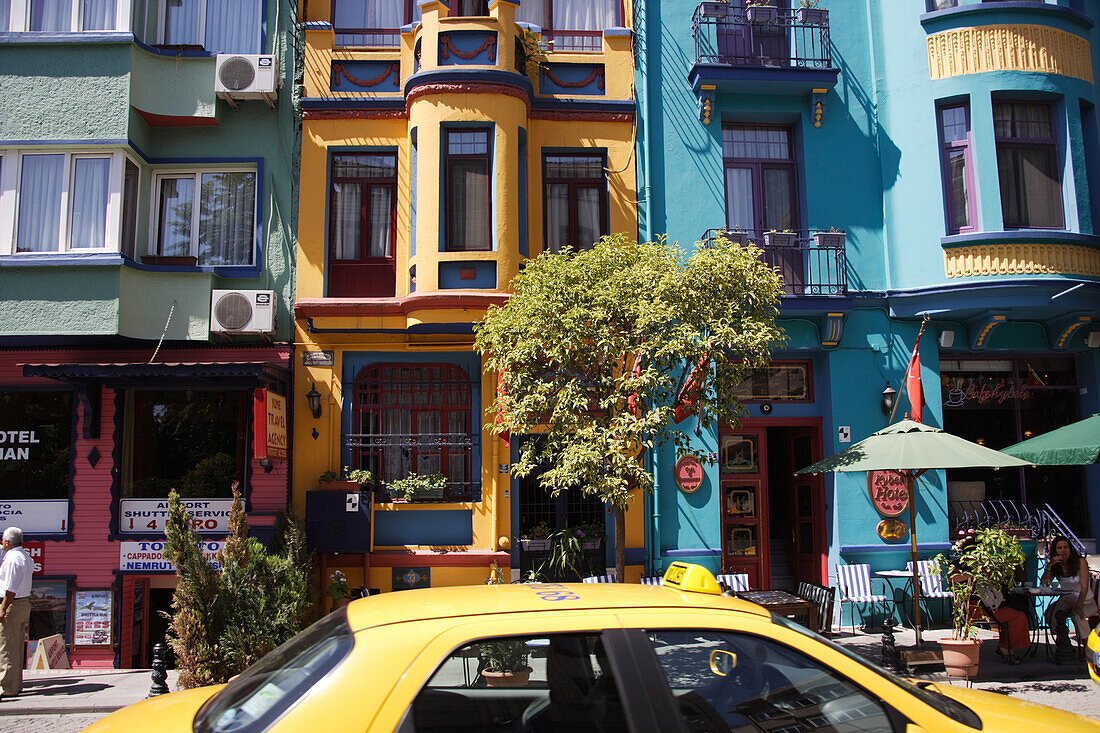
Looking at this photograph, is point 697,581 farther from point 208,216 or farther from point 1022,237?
point 208,216

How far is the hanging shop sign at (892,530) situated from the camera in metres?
12.1

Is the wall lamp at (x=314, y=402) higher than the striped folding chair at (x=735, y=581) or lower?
Result: higher

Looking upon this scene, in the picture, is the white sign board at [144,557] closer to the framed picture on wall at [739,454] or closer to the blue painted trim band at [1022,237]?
the framed picture on wall at [739,454]

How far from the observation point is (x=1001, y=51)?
12562 mm

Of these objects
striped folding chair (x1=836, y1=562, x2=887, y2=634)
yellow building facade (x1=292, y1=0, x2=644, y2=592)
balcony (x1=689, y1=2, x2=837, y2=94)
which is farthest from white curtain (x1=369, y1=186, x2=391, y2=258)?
striped folding chair (x1=836, y1=562, x2=887, y2=634)

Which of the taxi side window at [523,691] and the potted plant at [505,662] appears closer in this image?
the taxi side window at [523,691]

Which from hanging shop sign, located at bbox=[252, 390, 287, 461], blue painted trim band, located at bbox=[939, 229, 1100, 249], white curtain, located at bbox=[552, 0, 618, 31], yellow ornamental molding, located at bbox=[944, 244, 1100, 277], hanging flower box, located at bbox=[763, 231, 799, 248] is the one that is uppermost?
white curtain, located at bbox=[552, 0, 618, 31]

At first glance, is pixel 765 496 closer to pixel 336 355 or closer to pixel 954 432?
pixel 954 432

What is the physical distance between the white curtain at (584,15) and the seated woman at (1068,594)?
34.4 feet

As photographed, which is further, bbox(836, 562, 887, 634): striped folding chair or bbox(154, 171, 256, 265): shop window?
bbox(154, 171, 256, 265): shop window

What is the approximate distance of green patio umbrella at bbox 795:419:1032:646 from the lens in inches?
354

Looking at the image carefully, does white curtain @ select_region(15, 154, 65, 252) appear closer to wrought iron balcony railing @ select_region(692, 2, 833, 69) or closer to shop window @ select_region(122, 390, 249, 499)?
shop window @ select_region(122, 390, 249, 499)

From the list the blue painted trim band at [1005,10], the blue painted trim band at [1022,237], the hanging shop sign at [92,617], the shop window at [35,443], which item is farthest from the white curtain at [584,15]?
the hanging shop sign at [92,617]

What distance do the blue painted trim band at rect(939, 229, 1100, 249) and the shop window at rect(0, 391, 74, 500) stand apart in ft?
45.9
